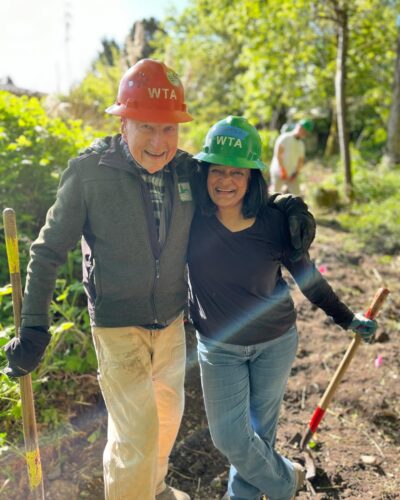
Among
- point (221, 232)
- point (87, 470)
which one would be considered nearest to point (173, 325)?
point (221, 232)

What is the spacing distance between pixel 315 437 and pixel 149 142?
2.22 metres

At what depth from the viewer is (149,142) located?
1.95 meters

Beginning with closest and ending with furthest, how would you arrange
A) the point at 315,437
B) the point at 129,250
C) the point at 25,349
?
the point at 25,349 → the point at 129,250 → the point at 315,437

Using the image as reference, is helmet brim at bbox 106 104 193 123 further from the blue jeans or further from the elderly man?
the blue jeans

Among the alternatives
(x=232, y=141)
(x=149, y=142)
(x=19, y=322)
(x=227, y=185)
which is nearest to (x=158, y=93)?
(x=149, y=142)

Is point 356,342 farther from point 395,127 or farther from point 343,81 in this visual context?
point 395,127

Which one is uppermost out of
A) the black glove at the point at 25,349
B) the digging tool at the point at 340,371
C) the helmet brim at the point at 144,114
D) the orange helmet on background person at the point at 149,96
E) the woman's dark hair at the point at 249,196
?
the orange helmet on background person at the point at 149,96

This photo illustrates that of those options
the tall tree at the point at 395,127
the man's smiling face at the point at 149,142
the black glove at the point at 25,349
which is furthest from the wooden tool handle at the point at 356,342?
the tall tree at the point at 395,127

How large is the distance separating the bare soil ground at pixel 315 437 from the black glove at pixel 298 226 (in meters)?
1.49

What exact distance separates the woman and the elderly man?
4.1 inches

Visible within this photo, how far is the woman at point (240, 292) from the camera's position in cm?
205

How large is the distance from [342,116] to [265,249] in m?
7.57

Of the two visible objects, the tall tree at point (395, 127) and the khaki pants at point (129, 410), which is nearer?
the khaki pants at point (129, 410)

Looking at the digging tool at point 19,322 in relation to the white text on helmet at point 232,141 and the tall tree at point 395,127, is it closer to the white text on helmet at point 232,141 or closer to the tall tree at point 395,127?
the white text on helmet at point 232,141
